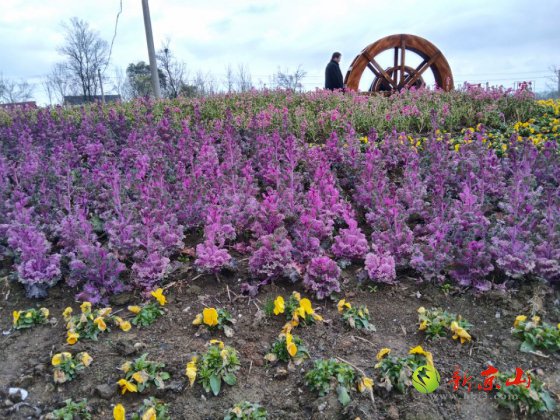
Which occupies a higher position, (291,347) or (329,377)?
(291,347)

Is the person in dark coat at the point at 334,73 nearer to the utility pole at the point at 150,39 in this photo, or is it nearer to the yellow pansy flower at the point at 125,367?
the utility pole at the point at 150,39

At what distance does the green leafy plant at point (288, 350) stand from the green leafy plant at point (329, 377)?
147mm

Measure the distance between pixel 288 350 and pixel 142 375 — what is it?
2.52 feet

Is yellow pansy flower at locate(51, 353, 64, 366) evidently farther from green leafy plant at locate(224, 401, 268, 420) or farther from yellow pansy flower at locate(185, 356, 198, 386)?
green leafy plant at locate(224, 401, 268, 420)

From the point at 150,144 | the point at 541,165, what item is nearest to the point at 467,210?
the point at 541,165

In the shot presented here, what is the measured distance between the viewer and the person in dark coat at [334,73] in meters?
11.5

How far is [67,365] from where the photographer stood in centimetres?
262

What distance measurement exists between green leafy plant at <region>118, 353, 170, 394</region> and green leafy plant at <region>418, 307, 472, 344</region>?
1.50 metres

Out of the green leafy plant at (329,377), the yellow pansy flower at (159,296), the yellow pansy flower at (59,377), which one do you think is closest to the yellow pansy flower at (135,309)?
the yellow pansy flower at (159,296)

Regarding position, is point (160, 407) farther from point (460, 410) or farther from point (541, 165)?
point (541, 165)

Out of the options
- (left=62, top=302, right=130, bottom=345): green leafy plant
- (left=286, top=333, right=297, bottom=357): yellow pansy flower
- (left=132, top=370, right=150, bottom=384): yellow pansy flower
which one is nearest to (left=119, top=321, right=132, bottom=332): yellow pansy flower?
(left=62, top=302, right=130, bottom=345): green leafy plant

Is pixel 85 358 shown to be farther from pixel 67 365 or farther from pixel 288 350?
pixel 288 350

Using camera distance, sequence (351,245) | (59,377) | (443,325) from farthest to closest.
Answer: (351,245) < (443,325) < (59,377)

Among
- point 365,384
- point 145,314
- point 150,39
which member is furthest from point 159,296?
point 150,39
